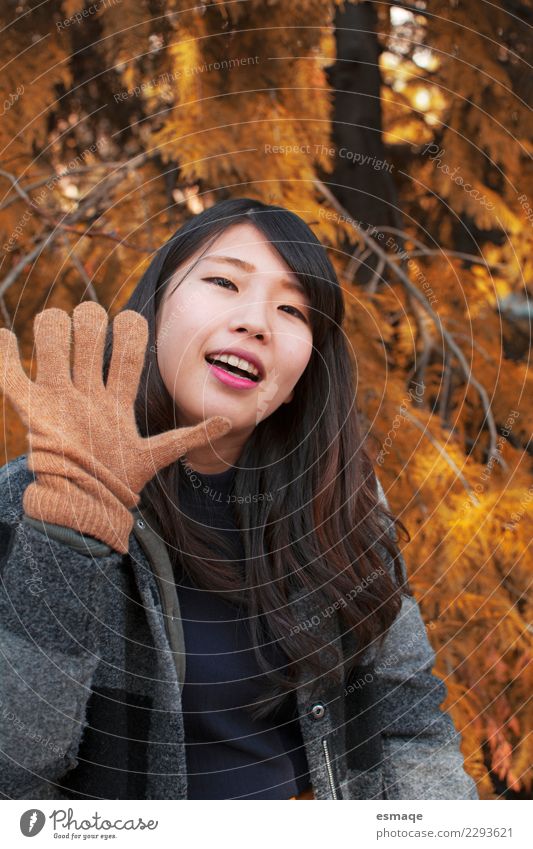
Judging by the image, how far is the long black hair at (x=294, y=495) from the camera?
80cm

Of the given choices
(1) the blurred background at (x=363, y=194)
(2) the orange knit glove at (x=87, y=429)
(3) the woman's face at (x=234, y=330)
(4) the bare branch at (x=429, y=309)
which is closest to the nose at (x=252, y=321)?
(3) the woman's face at (x=234, y=330)

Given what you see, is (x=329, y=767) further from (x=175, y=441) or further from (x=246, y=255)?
(x=246, y=255)

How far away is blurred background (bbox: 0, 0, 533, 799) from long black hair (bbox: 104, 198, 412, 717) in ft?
0.97

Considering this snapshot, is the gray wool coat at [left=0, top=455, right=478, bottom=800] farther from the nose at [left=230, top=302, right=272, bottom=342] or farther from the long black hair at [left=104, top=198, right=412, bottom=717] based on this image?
the nose at [left=230, top=302, right=272, bottom=342]

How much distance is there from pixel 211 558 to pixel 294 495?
0.12 meters

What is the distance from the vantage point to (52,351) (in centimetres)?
65

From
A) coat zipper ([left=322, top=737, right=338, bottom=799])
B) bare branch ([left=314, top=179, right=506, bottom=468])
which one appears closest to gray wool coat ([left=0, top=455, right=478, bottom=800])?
coat zipper ([left=322, top=737, right=338, bottom=799])

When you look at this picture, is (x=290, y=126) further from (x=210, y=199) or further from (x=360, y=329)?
(x=360, y=329)

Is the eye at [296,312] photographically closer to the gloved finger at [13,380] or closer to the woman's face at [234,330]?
the woman's face at [234,330]

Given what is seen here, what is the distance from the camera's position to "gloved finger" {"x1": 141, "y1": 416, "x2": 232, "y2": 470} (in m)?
0.65

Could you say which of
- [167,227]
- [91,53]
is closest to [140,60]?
[91,53]

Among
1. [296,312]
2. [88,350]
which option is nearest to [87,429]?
[88,350]

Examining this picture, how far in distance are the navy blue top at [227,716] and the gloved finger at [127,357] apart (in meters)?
0.18

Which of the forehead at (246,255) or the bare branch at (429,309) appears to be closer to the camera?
the forehead at (246,255)
